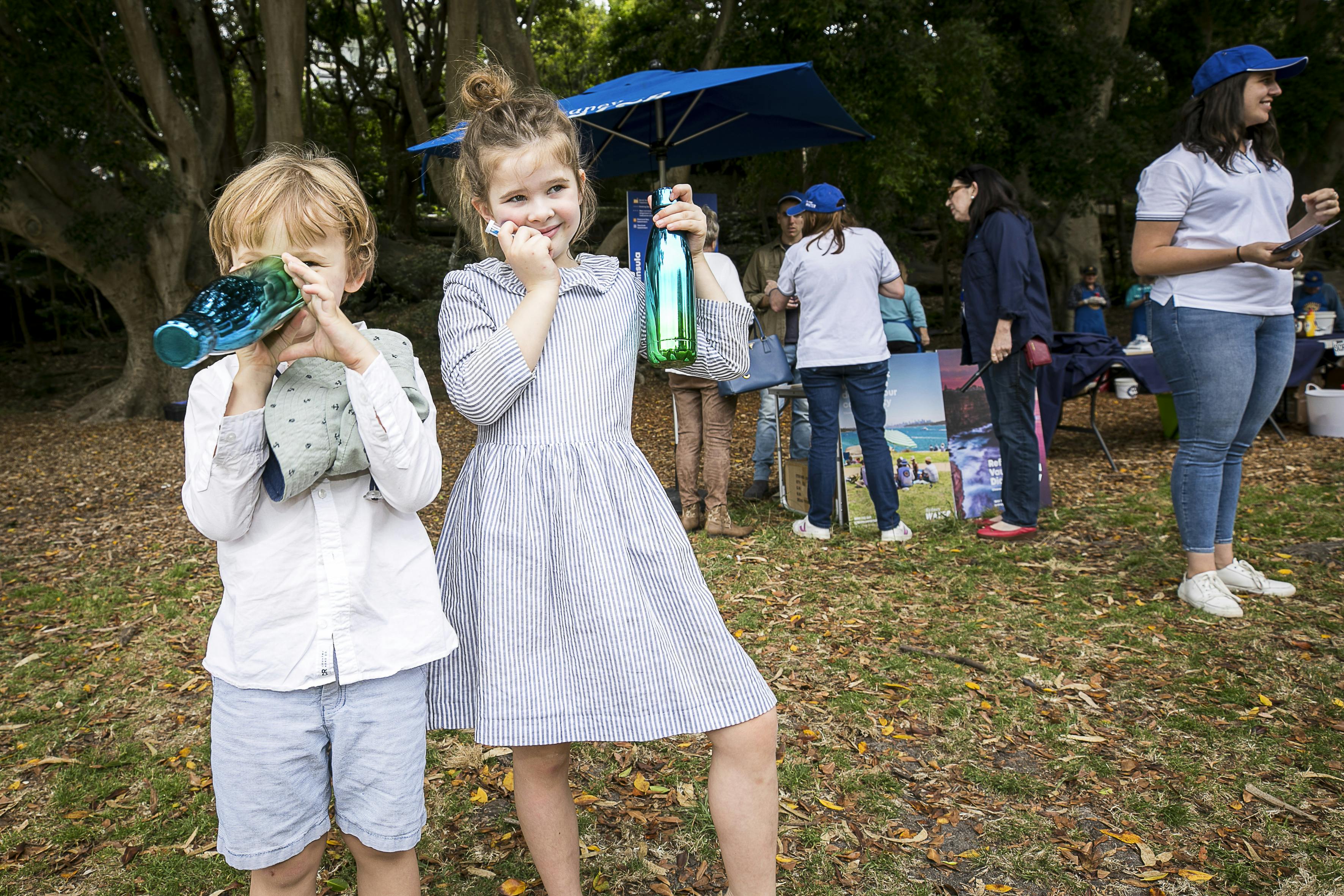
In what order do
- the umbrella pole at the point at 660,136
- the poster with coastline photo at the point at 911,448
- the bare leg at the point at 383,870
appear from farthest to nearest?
the poster with coastline photo at the point at 911,448 < the umbrella pole at the point at 660,136 < the bare leg at the point at 383,870

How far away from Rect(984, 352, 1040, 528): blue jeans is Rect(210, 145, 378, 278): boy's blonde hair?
4.32m

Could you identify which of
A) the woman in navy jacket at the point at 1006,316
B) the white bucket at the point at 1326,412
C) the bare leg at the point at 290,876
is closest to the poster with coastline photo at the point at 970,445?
the woman in navy jacket at the point at 1006,316

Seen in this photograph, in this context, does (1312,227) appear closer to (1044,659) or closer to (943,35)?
(1044,659)

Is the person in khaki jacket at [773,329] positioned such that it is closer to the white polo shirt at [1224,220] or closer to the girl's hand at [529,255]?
the white polo shirt at [1224,220]

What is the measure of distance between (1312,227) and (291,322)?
3.61 m

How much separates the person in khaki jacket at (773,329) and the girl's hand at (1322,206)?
300cm

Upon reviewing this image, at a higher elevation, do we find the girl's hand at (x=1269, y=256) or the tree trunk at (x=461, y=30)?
the tree trunk at (x=461, y=30)

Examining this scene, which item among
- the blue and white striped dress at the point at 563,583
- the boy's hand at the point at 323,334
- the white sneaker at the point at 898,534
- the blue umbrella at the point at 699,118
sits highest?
the blue umbrella at the point at 699,118

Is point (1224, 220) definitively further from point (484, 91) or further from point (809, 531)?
point (484, 91)

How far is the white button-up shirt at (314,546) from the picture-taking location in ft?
4.95

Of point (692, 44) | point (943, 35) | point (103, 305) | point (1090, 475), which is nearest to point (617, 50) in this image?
point (692, 44)

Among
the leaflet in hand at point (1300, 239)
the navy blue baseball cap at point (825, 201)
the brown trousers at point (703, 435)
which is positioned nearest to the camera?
the leaflet in hand at point (1300, 239)

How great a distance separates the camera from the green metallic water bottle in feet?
6.31

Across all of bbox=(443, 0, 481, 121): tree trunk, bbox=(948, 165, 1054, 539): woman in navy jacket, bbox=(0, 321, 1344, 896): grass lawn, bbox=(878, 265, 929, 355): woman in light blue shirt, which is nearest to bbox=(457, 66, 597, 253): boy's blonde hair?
bbox=(0, 321, 1344, 896): grass lawn
